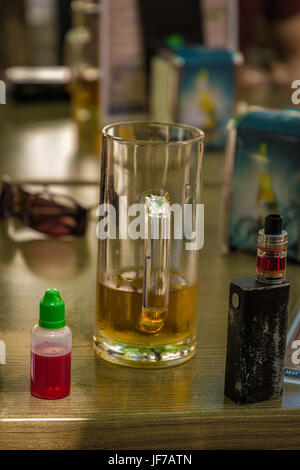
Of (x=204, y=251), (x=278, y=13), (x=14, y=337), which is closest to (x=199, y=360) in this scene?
(x=14, y=337)

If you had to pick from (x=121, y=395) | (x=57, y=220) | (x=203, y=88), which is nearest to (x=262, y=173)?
(x=57, y=220)

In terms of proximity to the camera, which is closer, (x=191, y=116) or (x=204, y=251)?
(x=204, y=251)

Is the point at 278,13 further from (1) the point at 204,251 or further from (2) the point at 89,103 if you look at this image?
(1) the point at 204,251

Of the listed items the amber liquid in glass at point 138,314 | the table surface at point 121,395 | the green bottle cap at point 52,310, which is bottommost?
the table surface at point 121,395

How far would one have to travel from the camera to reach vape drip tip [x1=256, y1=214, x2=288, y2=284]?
681 mm

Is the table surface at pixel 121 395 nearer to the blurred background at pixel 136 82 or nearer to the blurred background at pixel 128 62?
the blurred background at pixel 136 82

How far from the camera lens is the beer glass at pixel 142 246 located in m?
0.75

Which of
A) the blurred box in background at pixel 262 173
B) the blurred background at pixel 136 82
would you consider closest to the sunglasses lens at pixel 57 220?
the blurred background at pixel 136 82

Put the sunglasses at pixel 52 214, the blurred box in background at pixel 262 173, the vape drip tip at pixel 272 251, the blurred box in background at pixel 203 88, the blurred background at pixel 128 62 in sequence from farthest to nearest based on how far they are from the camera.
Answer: the blurred background at pixel 128 62 < the blurred box in background at pixel 203 88 < the sunglasses at pixel 52 214 < the blurred box in background at pixel 262 173 < the vape drip tip at pixel 272 251

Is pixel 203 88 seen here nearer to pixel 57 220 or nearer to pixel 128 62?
pixel 128 62

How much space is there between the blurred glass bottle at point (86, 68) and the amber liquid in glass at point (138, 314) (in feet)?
3.17

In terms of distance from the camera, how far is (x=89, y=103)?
1.79 metres

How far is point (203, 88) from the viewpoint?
1546 millimetres

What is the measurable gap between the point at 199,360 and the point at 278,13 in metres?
1.72
